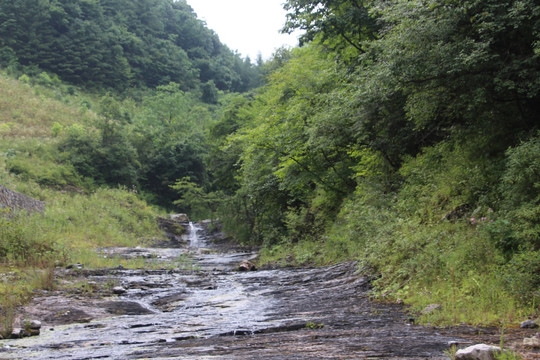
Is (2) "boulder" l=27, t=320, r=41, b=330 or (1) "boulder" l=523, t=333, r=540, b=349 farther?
(2) "boulder" l=27, t=320, r=41, b=330

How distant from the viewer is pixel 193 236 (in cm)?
3300

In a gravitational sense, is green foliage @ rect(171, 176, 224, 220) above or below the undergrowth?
above

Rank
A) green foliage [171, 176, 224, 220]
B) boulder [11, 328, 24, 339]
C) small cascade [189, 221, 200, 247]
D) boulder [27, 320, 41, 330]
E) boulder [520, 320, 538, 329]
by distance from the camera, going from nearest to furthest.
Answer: boulder [520, 320, 538, 329]
boulder [11, 328, 24, 339]
boulder [27, 320, 41, 330]
small cascade [189, 221, 200, 247]
green foliage [171, 176, 224, 220]

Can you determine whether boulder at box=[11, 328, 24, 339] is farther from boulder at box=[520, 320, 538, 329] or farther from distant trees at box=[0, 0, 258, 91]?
distant trees at box=[0, 0, 258, 91]

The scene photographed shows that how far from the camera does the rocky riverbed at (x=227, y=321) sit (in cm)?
423

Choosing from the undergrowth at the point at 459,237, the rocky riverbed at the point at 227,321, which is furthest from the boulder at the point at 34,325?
the undergrowth at the point at 459,237

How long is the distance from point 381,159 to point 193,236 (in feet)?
75.6

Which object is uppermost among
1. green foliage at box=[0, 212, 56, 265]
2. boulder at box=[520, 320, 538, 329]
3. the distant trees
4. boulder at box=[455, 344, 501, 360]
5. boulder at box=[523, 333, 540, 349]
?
the distant trees

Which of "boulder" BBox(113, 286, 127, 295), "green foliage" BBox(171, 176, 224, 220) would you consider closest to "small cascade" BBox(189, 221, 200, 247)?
"green foliage" BBox(171, 176, 224, 220)

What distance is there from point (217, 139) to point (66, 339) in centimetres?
2863

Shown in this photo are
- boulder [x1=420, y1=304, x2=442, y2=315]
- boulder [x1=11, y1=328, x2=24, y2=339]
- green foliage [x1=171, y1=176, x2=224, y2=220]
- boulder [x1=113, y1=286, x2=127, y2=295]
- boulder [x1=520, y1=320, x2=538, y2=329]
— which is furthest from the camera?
green foliage [x1=171, y1=176, x2=224, y2=220]

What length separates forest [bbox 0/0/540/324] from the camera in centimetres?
627

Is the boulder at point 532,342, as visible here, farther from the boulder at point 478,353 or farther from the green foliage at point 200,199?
the green foliage at point 200,199

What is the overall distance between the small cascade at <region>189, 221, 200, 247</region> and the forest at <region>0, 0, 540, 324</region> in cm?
208
